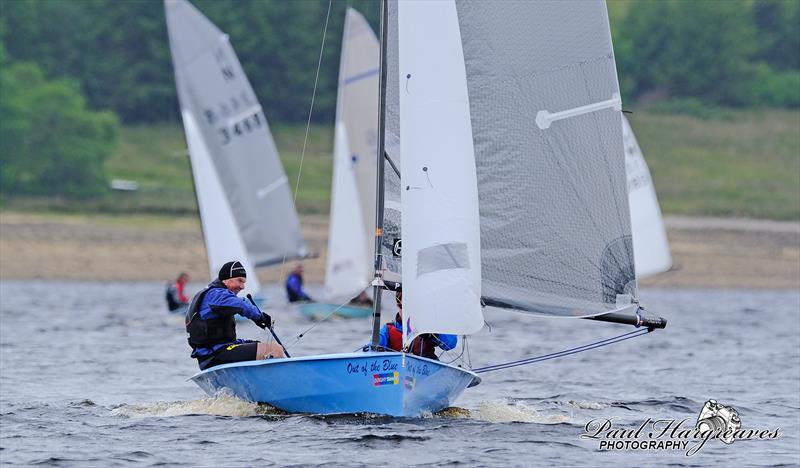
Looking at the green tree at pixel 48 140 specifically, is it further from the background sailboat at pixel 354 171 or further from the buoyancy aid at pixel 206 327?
the buoyancy aid at pixel 206 327

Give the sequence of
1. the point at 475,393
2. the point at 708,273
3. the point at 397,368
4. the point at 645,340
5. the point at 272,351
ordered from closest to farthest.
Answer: the point at 397,368, the point at 272,351, the point at 475,393, the point at 645,340, the point at 708,273

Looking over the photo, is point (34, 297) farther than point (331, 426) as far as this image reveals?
Yes

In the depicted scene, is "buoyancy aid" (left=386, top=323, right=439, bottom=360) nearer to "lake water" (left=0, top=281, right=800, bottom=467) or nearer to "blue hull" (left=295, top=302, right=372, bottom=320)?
"lake water" (left=0, top=281, right=800, bottom=467)

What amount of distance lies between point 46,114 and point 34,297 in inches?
1065

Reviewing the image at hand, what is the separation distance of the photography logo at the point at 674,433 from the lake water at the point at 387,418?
0.35 ft

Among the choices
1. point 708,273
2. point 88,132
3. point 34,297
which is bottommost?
point 708,273

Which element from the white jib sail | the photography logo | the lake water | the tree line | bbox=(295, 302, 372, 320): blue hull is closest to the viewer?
the lake water

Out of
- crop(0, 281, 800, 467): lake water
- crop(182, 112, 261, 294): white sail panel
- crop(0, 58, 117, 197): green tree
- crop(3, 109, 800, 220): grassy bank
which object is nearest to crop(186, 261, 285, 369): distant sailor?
crop(0, 281, 800, 467): lake water

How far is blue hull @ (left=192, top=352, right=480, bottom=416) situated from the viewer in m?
14.3

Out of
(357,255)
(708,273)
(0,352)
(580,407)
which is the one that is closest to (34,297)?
(357,255)

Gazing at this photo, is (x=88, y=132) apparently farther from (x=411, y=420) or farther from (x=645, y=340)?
(x=411, y=420)

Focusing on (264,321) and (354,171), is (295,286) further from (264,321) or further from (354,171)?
A: (264,321)

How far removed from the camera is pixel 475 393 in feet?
60.4

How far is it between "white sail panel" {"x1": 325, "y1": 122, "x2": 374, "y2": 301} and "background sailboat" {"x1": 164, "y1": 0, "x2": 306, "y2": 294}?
1.02m
